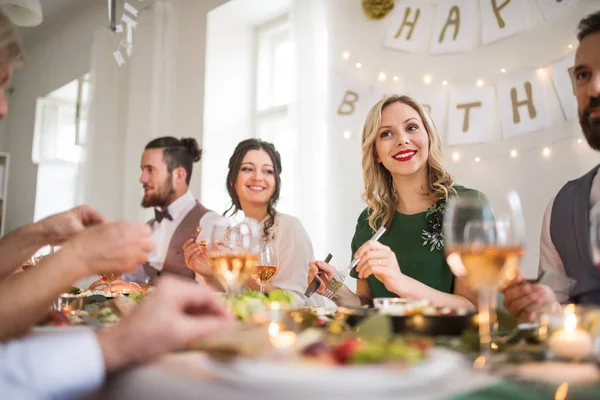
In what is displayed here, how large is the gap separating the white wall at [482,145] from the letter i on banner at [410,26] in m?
0.05

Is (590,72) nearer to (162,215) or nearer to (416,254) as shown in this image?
(416,254)

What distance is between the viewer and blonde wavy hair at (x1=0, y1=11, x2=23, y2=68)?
37.7 inches

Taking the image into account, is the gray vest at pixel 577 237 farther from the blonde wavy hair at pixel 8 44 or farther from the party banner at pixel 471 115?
the blonde wavy hair at pixel 8 44

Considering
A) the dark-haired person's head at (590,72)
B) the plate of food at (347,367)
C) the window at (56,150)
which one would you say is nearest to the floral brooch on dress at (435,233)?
the dark-haired person's head at (590,72)

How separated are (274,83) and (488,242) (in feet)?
12.8

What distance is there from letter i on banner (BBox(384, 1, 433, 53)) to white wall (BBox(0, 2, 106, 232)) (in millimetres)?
3557

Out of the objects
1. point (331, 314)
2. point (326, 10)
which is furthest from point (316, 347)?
point (326, 10)

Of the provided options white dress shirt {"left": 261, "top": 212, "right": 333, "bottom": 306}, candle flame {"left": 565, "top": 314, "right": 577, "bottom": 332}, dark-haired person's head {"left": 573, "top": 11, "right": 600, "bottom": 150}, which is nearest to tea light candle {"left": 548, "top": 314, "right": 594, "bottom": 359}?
candle flame {"left": 565, "top": 314, "right": 577, "bottom": 332}

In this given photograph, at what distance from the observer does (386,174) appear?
214 centimetres

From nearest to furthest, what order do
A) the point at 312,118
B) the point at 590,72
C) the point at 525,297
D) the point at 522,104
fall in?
the point at 525,297 → the point at 590,72 → the point at 522,104 → the point at 312,118

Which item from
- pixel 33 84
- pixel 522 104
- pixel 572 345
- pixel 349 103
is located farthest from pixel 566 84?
pixel 33 84

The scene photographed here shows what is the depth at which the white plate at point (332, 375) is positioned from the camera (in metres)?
0.41

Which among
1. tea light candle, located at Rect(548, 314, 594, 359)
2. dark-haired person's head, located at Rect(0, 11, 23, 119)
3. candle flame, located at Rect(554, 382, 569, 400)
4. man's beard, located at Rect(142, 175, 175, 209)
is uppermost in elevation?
dark-haired person's head, located at Rect(0, 11, 23, 119)

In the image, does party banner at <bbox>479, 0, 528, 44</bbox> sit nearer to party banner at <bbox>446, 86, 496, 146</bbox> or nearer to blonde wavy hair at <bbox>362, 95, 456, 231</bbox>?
party banner at <bbox>446, 86, 496, 146</bbox>
